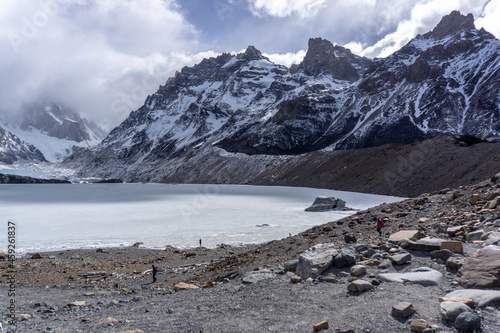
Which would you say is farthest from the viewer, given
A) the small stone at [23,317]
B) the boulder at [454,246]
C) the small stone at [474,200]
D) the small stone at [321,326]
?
the small stone at [474,200]

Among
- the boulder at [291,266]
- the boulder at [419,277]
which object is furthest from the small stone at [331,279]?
the boulder at [291,266]

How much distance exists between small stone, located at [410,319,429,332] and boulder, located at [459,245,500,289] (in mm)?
2017

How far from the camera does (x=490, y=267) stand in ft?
Answer: 22.2

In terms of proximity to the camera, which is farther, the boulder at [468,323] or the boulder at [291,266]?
the boulder at [291,266]

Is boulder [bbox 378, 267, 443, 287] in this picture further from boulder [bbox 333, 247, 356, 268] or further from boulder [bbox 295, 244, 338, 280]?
boulder [bbox 295, 244, 338, 280]

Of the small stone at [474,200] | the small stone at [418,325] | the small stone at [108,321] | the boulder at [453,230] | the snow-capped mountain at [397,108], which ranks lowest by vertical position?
the small stone at [108,321]

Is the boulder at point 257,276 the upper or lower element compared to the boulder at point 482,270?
lower

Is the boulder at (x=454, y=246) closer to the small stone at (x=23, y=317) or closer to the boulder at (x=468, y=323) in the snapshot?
the boulder at (x=468, y=323)

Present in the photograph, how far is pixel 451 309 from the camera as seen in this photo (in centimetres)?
548

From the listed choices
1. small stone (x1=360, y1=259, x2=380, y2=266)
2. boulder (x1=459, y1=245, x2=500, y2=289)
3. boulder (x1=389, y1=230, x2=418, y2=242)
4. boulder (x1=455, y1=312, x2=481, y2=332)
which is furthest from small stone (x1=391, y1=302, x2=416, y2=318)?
boulder (x1=389, y1=230, x2=418, y2=242)

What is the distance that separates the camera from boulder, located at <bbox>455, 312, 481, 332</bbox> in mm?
5164

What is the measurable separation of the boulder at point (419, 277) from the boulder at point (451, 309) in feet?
4.70

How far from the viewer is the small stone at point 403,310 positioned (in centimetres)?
568

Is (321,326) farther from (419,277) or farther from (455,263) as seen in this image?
(455,263)
